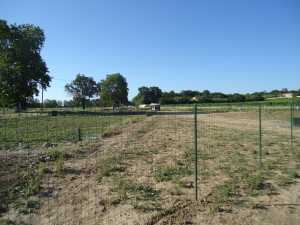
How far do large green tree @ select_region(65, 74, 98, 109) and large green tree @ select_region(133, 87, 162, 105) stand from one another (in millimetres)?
19780

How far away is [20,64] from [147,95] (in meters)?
86.3

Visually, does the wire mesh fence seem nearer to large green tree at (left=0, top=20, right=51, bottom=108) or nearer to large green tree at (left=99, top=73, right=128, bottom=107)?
large green tree at (left=0, top=20, right=51, bottom=108)

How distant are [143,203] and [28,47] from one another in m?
62.4

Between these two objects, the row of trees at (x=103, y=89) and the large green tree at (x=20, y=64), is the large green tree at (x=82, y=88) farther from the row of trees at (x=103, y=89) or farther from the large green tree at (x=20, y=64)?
the large green tree at (x=20, y=64)

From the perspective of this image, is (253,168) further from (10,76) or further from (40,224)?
(10,76)

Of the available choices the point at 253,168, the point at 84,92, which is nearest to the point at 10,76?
the point at 253,168

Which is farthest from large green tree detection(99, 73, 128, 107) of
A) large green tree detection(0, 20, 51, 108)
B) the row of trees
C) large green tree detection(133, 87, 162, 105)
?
large green tree detection(0, 20, 51, 108)

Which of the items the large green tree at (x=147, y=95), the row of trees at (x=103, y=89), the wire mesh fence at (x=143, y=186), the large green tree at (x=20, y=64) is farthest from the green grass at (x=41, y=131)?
the large green tree at (x=147, y=95)

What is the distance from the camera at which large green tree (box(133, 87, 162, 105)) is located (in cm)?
13871

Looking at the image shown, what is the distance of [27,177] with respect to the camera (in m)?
8.45

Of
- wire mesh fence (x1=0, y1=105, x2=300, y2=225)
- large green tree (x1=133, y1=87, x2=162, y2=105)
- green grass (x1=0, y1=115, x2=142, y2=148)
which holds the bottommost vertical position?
wire mesh fence (x1=0, y1=105, x2=300, y2=225)

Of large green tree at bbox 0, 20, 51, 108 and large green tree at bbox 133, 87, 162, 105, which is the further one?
large green tree at bbox 133, 87, 162, 105

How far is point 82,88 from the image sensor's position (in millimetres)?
129750

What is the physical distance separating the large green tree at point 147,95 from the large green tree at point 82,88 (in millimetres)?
19780
